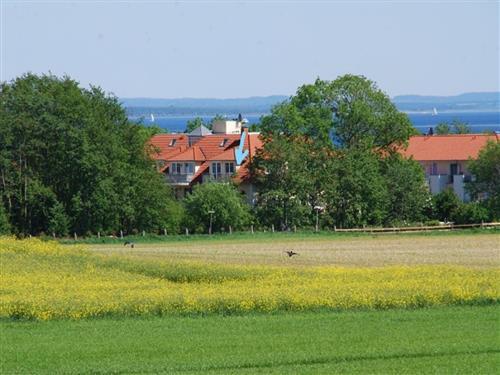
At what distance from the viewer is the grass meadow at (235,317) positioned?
66.8 feet

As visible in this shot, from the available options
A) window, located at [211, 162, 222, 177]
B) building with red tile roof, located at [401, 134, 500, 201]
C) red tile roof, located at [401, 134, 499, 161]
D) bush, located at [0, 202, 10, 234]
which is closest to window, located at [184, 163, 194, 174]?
window, located at [211, 162, 222, 177]

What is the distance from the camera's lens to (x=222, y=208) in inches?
3219

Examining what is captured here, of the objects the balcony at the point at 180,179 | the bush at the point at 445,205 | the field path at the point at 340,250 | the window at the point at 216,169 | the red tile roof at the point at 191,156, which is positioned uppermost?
the red tile roof at the point at 191,156

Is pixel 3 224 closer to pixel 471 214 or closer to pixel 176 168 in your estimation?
pixel 176 168

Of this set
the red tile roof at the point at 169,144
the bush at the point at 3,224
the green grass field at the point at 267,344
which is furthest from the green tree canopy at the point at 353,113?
the green grass field at the point at 267,344

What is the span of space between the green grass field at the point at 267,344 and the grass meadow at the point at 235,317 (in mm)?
30

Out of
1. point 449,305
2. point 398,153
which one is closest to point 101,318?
point 449,305

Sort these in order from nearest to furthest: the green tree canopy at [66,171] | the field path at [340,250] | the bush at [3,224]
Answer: the field path at [340,250] → the bush at [3,224] → the green tree canopy at [66,171]

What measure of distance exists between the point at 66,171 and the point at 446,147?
39.0 metres

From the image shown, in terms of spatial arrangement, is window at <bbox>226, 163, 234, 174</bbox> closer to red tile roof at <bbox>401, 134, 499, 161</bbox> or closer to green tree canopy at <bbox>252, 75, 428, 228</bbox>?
green tree canopy at <bbox>252, 75, 428, 228</bbox>

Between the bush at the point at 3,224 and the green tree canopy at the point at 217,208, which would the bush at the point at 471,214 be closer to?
the green tree canopy at the point at 217,208

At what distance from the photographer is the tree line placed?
79375mm

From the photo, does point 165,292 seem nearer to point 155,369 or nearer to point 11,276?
point 11,276

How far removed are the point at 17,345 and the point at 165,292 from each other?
901 cm
